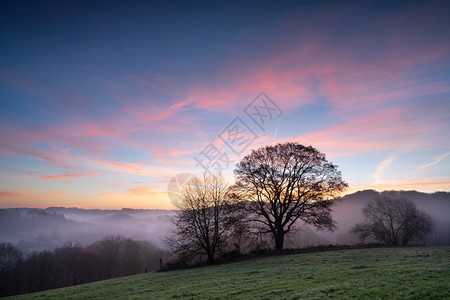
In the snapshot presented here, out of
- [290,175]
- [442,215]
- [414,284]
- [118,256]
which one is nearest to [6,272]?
[118,256]

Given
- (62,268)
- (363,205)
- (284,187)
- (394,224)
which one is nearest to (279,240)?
(284,187)

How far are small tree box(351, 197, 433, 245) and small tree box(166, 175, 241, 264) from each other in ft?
113

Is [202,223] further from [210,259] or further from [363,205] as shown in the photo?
[363,205]

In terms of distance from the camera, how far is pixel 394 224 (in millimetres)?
52688

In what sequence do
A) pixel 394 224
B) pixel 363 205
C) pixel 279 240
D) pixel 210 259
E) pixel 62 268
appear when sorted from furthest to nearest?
1. pixel 363 205
2. pixel 62 268
3. pixel 394 224
4. pixel 279 240
5. pixel 210 259

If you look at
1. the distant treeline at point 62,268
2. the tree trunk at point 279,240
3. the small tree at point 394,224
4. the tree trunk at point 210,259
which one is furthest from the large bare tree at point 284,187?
the distant treeline at point 62,268

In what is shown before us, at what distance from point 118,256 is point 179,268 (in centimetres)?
8158

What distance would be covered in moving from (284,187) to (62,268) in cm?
8872

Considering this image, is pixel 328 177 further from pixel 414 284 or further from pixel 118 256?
pixel 118 256

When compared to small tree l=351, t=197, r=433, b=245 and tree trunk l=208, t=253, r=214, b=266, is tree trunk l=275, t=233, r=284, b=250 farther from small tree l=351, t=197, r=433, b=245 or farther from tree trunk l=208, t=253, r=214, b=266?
small tree l=351, t=197, r=433, b=245

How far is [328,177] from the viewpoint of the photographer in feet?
103

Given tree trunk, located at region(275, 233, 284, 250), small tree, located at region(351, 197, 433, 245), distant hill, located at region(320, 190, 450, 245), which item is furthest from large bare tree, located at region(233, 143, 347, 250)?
distant hill, located at region(320, 190, 450, 245)

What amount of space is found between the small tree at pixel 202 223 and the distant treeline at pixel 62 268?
54.1 metres

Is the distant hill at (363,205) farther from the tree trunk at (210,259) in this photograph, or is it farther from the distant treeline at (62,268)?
the tree trunk at (210,259)
